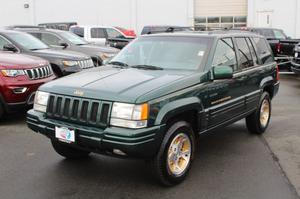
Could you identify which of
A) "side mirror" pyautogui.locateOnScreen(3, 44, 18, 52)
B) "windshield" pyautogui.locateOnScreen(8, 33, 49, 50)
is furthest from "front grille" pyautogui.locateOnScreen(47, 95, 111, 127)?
A: "windshield" pyautogui.locateOnScreen(8, 33, 49, 50)

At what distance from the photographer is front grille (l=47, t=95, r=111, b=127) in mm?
Answer: 4238

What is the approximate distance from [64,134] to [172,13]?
2844 centimetres

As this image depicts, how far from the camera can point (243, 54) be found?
20.2 ft

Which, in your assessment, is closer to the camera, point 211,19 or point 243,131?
point 243,131

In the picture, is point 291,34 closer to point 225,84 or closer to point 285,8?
point 285,8

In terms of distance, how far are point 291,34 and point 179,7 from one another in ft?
28.3

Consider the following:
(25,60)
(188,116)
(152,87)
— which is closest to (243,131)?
(188,116)

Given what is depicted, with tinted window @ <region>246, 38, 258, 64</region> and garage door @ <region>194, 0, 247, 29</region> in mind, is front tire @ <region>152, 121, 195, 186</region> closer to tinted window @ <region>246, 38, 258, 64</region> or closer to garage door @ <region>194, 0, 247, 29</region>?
tinted window @ <region>246, 38, 258, 64</region>

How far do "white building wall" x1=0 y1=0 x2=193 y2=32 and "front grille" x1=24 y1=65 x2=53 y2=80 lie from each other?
2460 centimetres

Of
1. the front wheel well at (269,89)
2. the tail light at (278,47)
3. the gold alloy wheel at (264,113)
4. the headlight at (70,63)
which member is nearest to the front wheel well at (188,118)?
the gold alloy wheel at (264,113)

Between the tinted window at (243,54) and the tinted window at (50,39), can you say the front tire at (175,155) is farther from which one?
the tinted window at (50,39)

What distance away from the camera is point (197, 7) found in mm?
31969

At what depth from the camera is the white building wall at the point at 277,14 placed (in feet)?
96.2

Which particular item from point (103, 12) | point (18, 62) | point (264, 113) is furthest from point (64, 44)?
point (103, 12)
